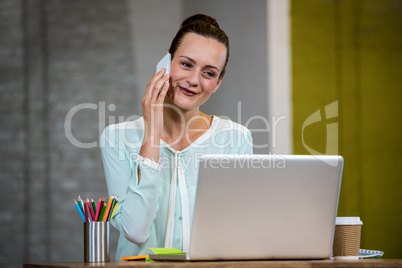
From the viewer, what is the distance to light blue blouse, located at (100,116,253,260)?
5.25 feet

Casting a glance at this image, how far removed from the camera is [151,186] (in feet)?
5.24

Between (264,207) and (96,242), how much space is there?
450 mm

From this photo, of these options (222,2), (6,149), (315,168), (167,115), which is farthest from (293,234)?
(222,2)

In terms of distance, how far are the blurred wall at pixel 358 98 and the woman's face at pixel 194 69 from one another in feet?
4.56

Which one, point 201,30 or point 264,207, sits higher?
point 201,30

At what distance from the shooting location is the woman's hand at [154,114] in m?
Answer: 1.63

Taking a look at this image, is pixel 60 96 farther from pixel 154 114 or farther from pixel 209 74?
pixel 154 114

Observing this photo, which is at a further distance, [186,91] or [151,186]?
[186,91]

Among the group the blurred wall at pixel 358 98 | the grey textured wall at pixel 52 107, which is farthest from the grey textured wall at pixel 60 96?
the blurred wall at pixel 358 98

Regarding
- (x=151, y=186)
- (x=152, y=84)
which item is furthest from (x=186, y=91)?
(x=151, y=186)

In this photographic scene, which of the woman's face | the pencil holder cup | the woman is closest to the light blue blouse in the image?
the woman

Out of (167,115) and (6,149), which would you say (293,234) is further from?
(6,149)

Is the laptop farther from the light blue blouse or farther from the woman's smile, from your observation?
the woman's smile

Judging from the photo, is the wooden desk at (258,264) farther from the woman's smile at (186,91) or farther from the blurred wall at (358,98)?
the blurred wall at (358,98)
